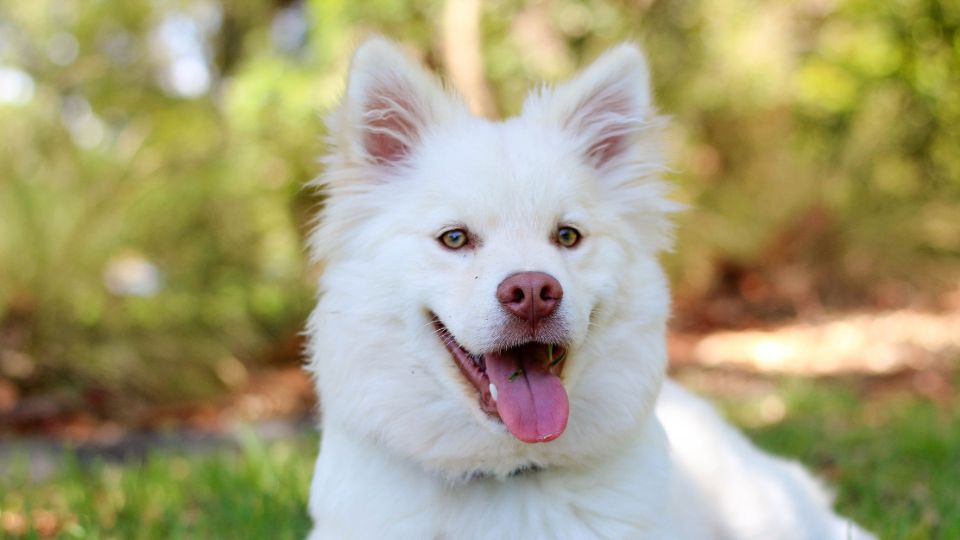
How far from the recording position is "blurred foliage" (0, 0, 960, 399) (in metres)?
7.89

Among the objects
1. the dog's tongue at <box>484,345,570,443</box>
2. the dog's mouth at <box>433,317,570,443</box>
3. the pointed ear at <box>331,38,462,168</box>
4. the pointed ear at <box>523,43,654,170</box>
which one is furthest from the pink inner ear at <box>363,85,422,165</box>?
the dog's tongue at <box>484,345,570,443</box>

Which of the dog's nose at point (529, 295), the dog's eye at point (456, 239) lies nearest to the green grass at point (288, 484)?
the dog's eye at point (456, 239)

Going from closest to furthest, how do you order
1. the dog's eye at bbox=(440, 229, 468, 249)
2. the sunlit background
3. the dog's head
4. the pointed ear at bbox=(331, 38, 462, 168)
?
1. the dog's head
2. the dog's eye at bbox=(440, 229, 468, 249)
3. the pointed ear at bbox=(331, 38, 462, 168)
4. the sunlit background

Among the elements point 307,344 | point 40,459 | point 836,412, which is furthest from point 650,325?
point 40,459

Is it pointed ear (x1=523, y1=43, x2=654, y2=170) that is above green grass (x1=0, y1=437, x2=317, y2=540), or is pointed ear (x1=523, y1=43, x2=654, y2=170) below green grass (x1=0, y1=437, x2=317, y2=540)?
above

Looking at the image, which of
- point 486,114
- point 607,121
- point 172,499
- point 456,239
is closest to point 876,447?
point 607,121

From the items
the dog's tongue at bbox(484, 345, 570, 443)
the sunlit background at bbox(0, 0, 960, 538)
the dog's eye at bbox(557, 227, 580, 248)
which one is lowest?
the sunlit background at bbox(0, 0, 960, 538)

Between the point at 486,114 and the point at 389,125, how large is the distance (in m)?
5.51

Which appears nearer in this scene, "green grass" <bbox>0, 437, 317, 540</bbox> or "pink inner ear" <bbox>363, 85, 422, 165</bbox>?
"pink inner ear" <bbox>363, 85, 422, 165</bbox>

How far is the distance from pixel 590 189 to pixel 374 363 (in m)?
0.94

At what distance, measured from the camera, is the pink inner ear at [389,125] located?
10.3 ft

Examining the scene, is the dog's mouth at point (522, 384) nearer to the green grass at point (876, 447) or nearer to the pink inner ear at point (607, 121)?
the pink inner ear at point (607, 121)

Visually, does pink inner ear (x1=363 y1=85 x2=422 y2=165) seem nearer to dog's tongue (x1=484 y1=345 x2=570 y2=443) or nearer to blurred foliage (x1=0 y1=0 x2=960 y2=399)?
dog's tongue (x1=484 y1=345 x2=570 y2=443)

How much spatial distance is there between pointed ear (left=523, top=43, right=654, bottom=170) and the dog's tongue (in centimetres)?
88
